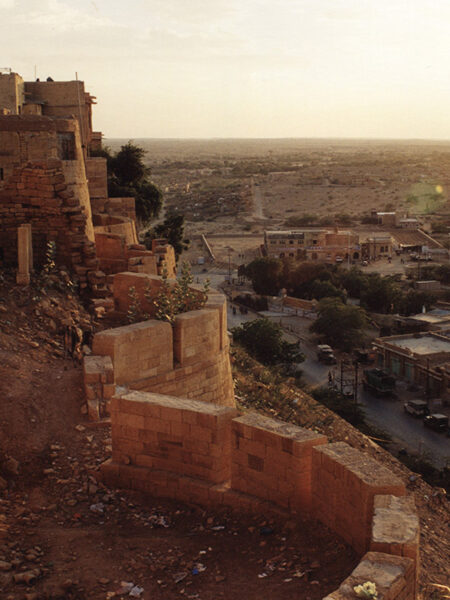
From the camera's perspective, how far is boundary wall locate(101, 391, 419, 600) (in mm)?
4191

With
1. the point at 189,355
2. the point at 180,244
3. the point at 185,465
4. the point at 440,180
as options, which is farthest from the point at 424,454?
the point at 440,180

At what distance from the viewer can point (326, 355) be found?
33750 mm

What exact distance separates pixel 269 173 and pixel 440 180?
28.1 m

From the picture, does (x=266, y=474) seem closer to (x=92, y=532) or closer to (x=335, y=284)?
(x=92, y=532)

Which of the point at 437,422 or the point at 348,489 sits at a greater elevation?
the point at 348,489

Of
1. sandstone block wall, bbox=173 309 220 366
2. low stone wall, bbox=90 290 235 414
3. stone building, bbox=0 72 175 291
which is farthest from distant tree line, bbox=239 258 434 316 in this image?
sandstone block wall, bbox=173 309 220 366

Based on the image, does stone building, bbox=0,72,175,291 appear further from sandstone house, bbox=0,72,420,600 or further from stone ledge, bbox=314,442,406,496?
stone ledge, bbox=314,442,406,496

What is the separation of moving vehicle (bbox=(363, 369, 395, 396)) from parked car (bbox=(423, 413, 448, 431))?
3571 millimetres

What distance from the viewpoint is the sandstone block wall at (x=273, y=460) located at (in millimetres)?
5105

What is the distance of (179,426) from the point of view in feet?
18.6

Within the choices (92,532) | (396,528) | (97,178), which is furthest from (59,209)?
(97,178)

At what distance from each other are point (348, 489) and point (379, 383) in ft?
82.3

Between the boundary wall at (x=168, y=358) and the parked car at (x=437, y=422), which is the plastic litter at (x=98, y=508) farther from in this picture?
the parked car at (x=437, y=422)

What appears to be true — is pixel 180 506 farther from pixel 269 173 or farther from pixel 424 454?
pixel 269 173
